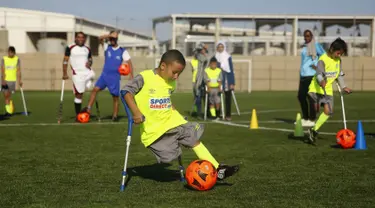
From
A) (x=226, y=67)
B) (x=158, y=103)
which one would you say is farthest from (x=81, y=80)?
(x=158, y=103)

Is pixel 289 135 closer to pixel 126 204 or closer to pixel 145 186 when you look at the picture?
pixel 145 186

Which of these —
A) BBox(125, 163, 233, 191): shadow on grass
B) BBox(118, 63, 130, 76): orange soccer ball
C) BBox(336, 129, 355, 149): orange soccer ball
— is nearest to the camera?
BBox(125, 163, 233, 191): shadow on grass

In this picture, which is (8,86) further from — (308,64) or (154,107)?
(154,107)

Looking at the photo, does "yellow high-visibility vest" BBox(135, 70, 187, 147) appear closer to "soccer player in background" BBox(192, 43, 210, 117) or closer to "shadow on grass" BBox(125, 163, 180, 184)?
"shadow on grass" BBox(125, 163, 180, 184)

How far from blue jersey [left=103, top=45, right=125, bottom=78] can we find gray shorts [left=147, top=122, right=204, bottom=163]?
8720 mm

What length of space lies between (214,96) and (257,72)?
2762 cm

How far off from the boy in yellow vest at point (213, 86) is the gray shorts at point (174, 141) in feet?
32.9

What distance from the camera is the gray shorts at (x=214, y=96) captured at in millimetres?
17031

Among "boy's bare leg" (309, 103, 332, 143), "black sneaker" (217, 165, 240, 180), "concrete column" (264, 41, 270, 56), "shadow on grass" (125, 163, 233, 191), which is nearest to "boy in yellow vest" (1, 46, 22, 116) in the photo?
"boy's bare leg" (309, 103, 332, 143)

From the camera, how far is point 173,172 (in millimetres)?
7797

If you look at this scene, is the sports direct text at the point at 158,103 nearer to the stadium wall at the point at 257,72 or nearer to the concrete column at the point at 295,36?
the stadium wall at the point at 257,72

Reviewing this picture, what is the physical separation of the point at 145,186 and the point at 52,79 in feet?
119

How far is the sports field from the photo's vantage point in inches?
234

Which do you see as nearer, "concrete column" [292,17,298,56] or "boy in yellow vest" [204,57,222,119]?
"boy in yellow vest" [204,57,222,119]
